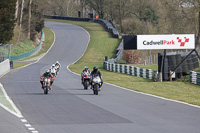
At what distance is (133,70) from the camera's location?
4234 centimetres

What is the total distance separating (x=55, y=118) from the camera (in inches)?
542

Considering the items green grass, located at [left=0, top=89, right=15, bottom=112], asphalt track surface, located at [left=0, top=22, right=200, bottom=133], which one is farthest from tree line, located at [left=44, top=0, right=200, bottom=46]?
green grass, located at [left=0, top=89, right=15, bottom=112]

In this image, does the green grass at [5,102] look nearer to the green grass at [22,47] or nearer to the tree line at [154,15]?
the tree line at [154,15]

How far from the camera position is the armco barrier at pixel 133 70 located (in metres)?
37.9

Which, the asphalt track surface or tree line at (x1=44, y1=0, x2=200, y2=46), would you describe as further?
tree line at (x1=44, y1=0, x2=200, y2=46)

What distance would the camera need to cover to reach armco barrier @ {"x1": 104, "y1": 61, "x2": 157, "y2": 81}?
37916 mm

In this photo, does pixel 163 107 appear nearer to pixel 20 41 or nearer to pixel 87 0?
pixel 20 41

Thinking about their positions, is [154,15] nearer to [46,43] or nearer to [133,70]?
[46,43]

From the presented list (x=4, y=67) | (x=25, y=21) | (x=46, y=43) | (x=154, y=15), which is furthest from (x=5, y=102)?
(x=154, y=15)

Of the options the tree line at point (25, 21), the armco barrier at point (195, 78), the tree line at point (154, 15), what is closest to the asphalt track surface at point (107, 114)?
the armco barrier at point (195, 78)

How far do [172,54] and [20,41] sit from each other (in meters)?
41.9

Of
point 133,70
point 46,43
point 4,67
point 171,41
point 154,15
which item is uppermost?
point 154,15

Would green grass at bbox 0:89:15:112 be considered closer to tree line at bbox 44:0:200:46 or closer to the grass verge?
tree line at bbox 44:0:200:46

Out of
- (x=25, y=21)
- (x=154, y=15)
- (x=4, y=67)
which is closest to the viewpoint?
(x=4, y=67)
